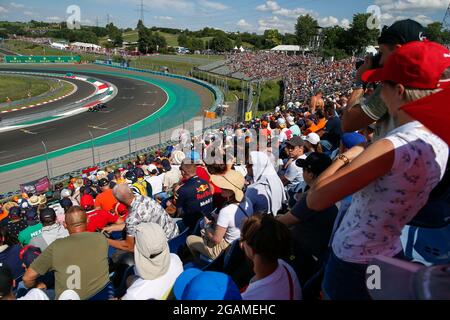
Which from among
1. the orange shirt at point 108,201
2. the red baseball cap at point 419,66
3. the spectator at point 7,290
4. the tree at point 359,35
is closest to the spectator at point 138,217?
the spectator at point 7,290

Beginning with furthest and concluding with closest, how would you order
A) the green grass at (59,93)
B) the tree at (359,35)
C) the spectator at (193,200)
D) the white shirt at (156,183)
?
the tree at (359,35)
the green grass at (59,93)
the white shirt at (156,183)
the spectator at (193,200)

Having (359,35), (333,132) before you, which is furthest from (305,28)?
(333,132)

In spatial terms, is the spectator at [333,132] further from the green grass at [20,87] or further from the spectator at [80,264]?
the green grass at [20,87]

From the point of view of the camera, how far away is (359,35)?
6675cm

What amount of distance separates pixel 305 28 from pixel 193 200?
10508cm

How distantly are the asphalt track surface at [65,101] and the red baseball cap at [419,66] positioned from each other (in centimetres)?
3330

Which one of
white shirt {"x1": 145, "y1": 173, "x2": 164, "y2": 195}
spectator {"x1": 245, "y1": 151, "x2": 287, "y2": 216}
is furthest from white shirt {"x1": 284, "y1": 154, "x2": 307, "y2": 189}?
white shirt {"x1": 145, "y1": 173, "x2": 164, "y2": 195}

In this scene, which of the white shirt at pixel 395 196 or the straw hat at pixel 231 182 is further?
the straw hat at pixel 231 182

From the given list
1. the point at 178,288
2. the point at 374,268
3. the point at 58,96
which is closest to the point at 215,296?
the point at 178,288

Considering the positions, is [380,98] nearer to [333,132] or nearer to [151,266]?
[151,266]

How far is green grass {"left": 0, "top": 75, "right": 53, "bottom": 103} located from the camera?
3866cm

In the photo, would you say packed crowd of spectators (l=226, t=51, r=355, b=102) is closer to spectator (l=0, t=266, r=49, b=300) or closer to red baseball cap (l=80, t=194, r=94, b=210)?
red baseball cap (l=80, t=194, r=94, b=210)

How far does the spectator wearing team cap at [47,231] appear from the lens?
4.25m

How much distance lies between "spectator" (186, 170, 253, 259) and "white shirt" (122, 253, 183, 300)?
2.83 feet
